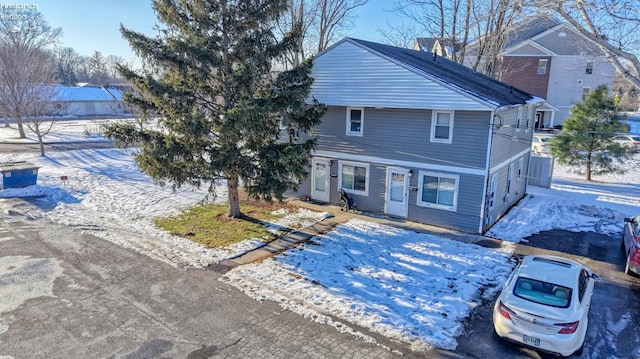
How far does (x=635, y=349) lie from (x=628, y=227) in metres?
6.16

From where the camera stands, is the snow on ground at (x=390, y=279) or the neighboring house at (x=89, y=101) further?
the neighboring house at (x=89, y=101)

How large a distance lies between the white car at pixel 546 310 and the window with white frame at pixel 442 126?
22.2 feet

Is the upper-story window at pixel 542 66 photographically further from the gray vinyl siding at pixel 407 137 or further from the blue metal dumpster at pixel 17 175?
the blue metal dumpster at pixel 17 175

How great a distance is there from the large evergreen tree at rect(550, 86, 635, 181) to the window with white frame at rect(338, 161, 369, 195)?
13.1 m

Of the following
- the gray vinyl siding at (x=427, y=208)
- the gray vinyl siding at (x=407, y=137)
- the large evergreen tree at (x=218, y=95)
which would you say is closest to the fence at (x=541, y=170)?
the gray vinyl siding at (x=427, y=208)

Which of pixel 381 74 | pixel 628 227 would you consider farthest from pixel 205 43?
pixel 628 227

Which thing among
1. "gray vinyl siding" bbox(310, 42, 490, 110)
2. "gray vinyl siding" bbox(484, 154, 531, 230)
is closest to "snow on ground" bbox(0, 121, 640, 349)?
"gray vinyl siding" bbox(484, 154, 531, 230)

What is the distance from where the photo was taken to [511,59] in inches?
1804

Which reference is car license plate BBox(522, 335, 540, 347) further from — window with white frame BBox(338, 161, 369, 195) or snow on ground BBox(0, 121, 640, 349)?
window with white frame BBox(338, 161, 369, 195)

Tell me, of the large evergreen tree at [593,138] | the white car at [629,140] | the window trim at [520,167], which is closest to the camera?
the window trim at [520,167]

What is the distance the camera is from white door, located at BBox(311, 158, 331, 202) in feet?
56.6

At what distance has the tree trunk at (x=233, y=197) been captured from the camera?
14539 mm

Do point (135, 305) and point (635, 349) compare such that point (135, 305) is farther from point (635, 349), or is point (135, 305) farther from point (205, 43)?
point (635, 349)

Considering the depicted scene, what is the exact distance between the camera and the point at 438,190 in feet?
48.1
